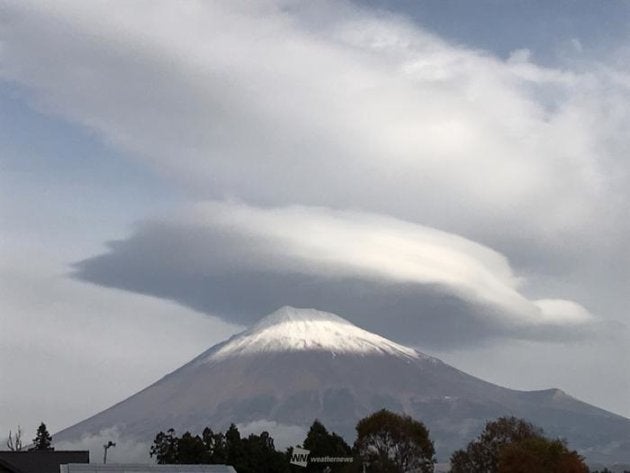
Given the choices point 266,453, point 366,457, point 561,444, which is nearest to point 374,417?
point 366,457

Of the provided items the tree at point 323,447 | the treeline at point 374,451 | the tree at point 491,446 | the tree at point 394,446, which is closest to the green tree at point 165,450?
the treeline at point 374,451

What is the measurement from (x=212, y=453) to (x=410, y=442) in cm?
2716

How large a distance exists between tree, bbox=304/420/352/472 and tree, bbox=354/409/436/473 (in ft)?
8.63

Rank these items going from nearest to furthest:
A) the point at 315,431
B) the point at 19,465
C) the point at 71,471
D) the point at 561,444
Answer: the point at 71,471 < the point at 19,465 < the point at 561,444 < the point at 315,431

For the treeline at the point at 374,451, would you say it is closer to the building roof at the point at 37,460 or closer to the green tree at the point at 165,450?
the green tree at the point at 165,450

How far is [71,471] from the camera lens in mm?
86000

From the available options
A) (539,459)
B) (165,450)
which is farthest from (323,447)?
(539,459)

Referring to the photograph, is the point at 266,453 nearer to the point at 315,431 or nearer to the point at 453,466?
the point at 315,431

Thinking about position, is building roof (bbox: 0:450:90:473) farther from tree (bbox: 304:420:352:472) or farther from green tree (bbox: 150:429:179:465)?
green tree (bbox: 150:429:179:465)

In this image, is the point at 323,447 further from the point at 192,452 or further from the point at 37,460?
the point at 37,460

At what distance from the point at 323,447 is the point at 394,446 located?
31.8 feet

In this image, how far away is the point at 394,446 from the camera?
159125 millimetres

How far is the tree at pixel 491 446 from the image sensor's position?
153 metres

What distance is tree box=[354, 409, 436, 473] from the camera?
516ft
